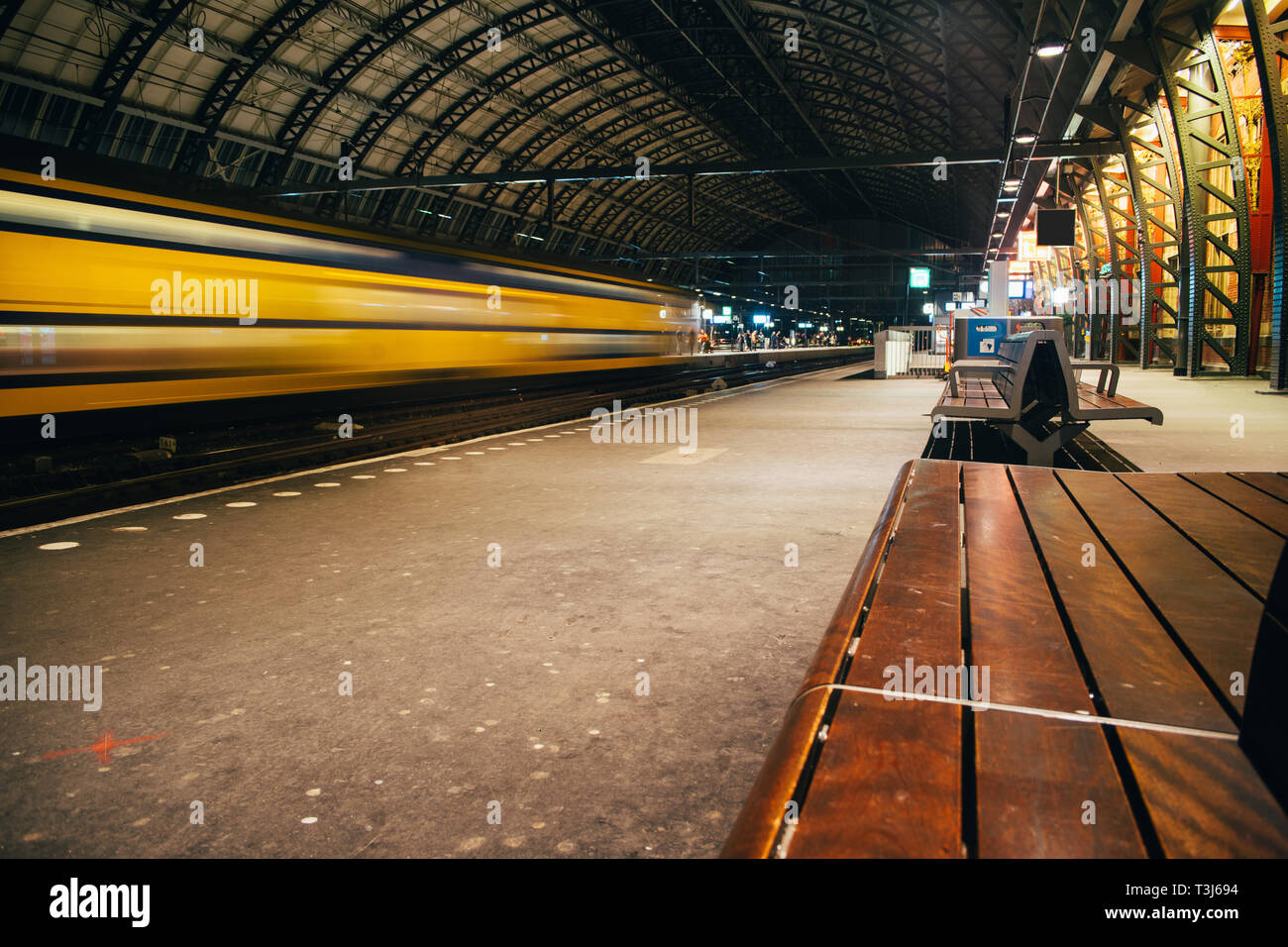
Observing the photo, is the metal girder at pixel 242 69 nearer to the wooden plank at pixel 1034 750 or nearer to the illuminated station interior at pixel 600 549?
the illuminated station interior at pixel 600 549

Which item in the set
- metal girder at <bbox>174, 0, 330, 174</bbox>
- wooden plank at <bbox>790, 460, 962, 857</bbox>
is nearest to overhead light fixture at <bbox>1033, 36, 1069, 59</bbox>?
wooden plank at <bbox>790, 460, 962, 857</bbox>

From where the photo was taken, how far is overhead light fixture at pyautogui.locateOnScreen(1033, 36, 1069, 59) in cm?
1416

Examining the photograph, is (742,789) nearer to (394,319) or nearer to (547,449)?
(547,449)

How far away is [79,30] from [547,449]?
24195 mm

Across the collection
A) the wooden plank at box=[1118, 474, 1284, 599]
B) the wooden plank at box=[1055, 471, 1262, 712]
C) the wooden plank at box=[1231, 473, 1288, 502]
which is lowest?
the wooden plank at box=[1055, 471, 1262, 712]

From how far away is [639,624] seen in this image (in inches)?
158

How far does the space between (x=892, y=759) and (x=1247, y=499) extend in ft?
9.66

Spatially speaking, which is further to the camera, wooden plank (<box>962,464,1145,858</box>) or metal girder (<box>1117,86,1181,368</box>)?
metal girder (<box>1117,86,1181,368</box>)

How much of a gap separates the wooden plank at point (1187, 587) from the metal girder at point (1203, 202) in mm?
16372

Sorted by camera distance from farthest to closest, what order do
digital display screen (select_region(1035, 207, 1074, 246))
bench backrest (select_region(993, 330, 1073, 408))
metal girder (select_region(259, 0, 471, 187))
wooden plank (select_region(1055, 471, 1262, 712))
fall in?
metal girder (select_region(259, 0, 471, 187)) → digital display screen (select_region(1035, 207, 1074, 246)) → bench backrest (select_region(993, 330, 1073, 408)) → wooden plank (select_region(1055, 471, 1262, 712))

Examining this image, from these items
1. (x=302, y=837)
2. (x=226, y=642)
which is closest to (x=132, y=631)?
(x=226, y=642)

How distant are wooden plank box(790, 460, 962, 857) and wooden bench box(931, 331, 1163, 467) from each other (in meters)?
5.28

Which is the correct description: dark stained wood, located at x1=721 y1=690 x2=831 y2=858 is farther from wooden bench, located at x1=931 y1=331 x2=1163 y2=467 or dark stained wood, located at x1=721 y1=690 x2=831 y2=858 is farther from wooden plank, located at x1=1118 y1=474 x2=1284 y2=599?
wooden bench, located at x1=931 y1=331 x2=1163 y2=467

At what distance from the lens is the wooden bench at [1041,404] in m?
7.11
